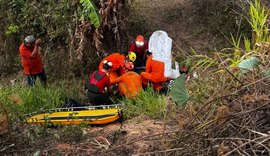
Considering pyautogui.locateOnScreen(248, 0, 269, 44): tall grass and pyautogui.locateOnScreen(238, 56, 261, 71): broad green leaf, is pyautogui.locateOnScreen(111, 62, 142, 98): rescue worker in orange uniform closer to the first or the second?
pyautogui.locateOnScreen(248, 0, 269, 44): tall grass

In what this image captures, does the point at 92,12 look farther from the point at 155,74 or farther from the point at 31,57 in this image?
the point at 155,74

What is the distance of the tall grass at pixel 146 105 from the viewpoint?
5.40 meters

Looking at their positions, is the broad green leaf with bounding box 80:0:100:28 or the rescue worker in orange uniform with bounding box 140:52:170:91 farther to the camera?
the broad green leaf with bounding box 80:0:100:28

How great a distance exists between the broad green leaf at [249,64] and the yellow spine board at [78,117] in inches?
81.9

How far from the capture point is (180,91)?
402 cm

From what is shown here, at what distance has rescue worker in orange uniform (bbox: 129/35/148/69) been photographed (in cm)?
826

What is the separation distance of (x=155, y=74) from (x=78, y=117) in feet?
7.09

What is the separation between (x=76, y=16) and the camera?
909 cm

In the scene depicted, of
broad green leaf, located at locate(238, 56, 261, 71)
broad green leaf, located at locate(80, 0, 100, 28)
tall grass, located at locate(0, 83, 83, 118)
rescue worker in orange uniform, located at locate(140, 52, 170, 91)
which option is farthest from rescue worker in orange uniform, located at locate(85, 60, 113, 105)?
broad green leaf, located at locate(238, 56, 261, 71)

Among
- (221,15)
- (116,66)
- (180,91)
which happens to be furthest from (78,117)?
(221,15)

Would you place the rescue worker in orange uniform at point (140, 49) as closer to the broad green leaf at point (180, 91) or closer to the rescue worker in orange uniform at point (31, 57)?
the rescue worker in orange uniform at point (31, 57)

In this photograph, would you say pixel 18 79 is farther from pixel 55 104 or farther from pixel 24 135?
pixel 24 135

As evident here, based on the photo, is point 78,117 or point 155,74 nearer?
point 78,117

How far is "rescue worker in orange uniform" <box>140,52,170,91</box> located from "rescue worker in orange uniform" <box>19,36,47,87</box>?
6.58 feet
